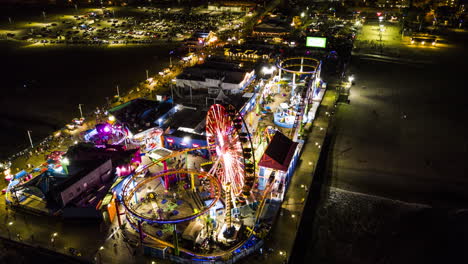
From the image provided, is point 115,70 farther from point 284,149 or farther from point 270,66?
point 284,149

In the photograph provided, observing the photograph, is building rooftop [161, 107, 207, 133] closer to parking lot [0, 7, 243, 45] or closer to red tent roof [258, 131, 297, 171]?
red tent roof [258, 131, 297, 171]

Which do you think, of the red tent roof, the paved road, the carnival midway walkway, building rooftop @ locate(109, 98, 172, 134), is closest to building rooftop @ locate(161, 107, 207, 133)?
building rooftop @ locate(109, 98, 172, 134)

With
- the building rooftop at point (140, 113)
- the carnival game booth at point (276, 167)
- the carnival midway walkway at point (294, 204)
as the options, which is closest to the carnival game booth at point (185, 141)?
the building rooftop at point (140, 113)

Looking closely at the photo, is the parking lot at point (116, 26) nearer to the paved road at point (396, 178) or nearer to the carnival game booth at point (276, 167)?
the paved road at point (396, 178)

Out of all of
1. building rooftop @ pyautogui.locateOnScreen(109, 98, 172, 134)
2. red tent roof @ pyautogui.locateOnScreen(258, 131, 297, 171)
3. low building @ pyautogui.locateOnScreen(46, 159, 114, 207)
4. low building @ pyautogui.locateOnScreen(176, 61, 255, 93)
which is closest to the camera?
low building @ pyautogui.locateOnScreen(46, 159, 114, 207)

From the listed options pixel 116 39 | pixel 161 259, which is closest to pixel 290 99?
pixel 161 259
